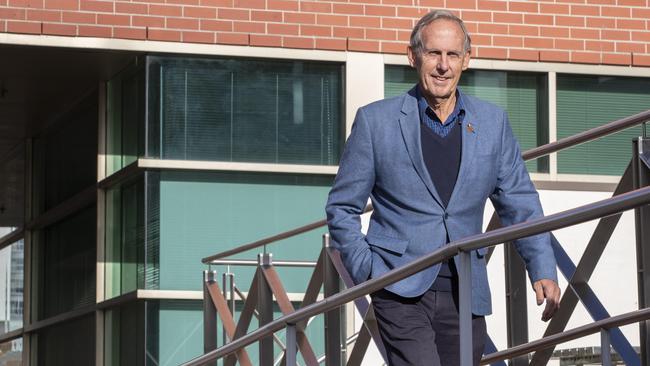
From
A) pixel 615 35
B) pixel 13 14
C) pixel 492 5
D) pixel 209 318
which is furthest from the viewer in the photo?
pixel 615 35

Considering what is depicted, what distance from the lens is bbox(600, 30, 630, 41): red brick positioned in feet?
35.8

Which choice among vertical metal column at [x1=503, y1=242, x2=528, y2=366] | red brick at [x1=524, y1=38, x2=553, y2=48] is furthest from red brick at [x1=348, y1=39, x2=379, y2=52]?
vertical metal column at [x1=503, y1=242, x2=528, y2=366]

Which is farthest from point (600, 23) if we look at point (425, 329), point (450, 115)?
point (425, 329)

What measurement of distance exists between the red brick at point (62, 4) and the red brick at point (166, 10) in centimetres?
53

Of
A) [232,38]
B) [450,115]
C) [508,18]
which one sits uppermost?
[508,18]

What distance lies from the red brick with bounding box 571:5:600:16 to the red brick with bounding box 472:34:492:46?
2.25ft

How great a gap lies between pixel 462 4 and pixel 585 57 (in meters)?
1.01

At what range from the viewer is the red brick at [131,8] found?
33.6ft

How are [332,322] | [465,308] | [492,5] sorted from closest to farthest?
[465,308] → [332,322] → [492,5]

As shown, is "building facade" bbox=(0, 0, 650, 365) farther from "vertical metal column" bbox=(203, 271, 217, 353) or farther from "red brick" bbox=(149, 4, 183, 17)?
"vertical metal column" bbox=(203, 271, 217, 353)

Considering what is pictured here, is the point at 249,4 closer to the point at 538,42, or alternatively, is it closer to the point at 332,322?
the point at 538,42

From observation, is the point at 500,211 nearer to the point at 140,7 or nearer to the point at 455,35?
the point at 455,35

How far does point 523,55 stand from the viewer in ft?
35.5

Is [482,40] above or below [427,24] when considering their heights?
above
